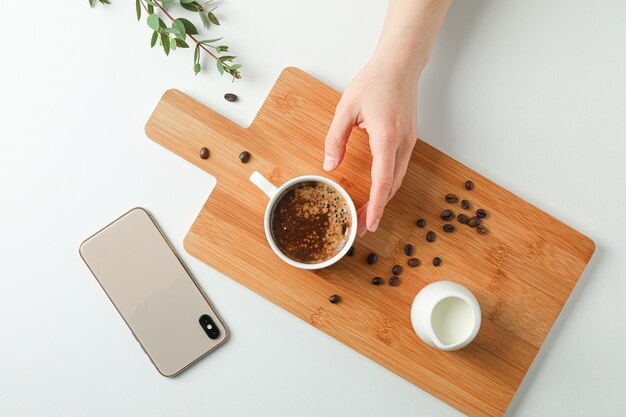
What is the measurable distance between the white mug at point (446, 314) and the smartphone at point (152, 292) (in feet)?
1.80

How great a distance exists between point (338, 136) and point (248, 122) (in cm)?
32

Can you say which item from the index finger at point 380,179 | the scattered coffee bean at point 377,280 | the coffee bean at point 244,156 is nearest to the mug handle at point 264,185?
the coffee bean at point 244,156

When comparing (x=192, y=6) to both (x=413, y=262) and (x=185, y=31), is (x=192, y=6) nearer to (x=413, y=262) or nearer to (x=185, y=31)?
(x=185, y=31)

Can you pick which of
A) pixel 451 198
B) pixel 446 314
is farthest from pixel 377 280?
pixel 451 198

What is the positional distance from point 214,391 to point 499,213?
0.94 m

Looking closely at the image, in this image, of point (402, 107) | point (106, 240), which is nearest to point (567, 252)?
point (402, 107)

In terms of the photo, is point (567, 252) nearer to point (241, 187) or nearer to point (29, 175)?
point (241, 187)

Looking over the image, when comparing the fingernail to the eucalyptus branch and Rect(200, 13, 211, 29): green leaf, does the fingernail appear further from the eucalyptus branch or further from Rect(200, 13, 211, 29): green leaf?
Rect(200, 13, 211, 29): green leaf

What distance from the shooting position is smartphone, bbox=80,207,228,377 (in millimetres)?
1413

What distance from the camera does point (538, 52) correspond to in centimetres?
143

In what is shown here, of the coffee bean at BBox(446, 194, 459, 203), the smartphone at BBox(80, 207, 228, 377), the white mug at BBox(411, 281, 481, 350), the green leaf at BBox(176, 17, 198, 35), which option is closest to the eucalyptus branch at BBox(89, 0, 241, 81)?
the green leaf at BBox(176, 17, 198, 35)

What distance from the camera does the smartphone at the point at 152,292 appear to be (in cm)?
141

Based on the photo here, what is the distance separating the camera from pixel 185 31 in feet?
4.50

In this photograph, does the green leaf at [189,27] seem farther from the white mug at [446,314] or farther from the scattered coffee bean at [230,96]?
the white mug at [446,314]
